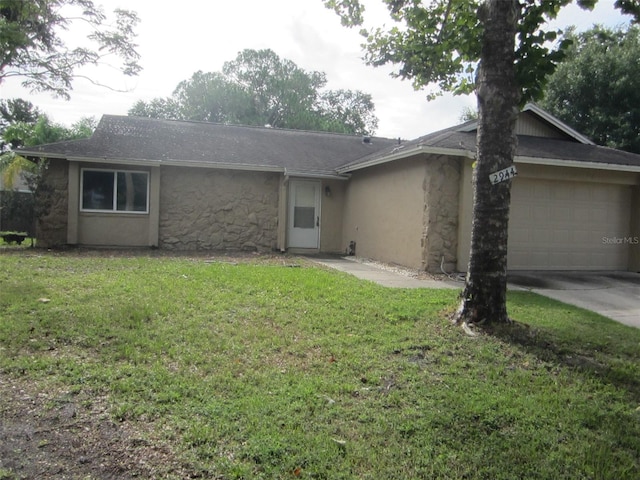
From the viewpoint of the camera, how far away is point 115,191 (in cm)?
1443

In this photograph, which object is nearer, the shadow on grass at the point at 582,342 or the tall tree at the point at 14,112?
the shadow on grass at the point at 582,342

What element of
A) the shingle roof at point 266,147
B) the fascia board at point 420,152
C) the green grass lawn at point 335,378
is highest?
the shingle roof at point 266,147

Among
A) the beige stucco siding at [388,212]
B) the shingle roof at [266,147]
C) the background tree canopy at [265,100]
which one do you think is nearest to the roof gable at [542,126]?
the shingle roof at [266,147]

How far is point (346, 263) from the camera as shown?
12961 millimetres

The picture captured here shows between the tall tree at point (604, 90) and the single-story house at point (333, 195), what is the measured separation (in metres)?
10.7

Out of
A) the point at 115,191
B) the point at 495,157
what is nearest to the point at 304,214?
the point at 115,191

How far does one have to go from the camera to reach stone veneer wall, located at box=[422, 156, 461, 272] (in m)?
11.0

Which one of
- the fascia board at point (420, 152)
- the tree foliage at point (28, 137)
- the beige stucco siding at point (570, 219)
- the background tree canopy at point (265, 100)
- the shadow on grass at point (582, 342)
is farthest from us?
the background tree canopy at point (265, 100)

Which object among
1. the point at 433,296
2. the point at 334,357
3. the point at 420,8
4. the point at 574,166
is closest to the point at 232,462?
the point at 334,357

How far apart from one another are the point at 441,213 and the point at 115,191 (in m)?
9.17

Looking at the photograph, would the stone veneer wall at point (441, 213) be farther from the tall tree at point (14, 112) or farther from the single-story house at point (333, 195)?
the tall tree at point (14, 112)

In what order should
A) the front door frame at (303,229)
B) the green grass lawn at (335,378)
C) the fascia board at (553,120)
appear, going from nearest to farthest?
1. the green grass lawn at (335,378)
2. the fascia board at (553,120)
3. the front door frame at (303,229)

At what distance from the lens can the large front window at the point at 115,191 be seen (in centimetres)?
1427

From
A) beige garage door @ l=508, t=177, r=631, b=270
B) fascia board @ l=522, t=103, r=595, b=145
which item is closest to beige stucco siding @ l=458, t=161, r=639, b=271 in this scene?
beige garage door @ l=508, t=177, r=631, b=270
